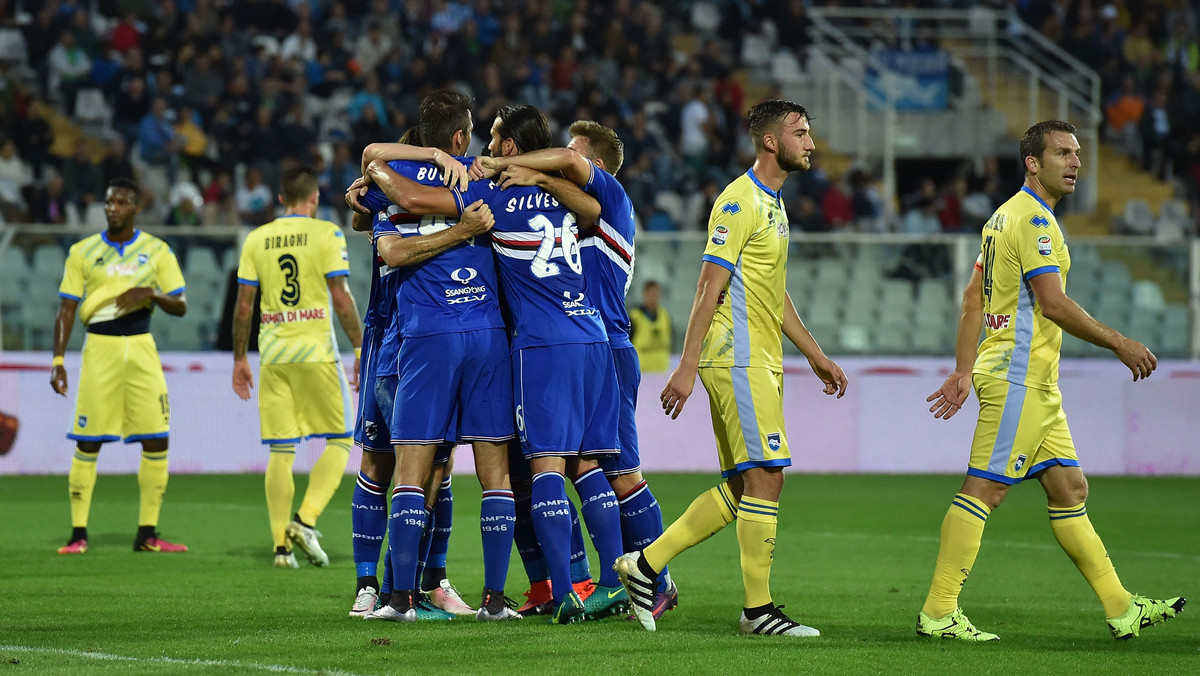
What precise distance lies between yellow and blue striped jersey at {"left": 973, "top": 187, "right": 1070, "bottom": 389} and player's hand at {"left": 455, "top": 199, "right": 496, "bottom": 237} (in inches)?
87.1

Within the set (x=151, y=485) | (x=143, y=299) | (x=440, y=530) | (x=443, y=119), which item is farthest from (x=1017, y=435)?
(x=143, y=299)

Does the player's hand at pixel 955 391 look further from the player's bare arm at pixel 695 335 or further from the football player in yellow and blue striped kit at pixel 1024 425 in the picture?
the player's bare arm at pixel 695 335

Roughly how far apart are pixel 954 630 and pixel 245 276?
16.8 ft

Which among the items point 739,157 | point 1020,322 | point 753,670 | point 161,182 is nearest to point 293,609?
point 753,670

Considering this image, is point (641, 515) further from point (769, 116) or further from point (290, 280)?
point (290, 280)

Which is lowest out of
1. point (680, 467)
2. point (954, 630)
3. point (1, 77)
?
point (680, 467)

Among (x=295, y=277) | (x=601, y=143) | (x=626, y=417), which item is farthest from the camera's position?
(x=295, y=277)

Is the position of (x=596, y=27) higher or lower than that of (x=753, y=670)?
higher

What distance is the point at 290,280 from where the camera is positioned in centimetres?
922

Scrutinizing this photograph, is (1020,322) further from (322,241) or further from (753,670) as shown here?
(322,241)

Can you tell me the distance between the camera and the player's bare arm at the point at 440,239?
6.33m

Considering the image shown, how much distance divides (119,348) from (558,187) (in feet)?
15.0

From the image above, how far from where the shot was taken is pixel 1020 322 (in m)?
6.31

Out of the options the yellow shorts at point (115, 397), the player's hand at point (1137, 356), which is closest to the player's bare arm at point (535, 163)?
the player's hand at point (1137, 356)
